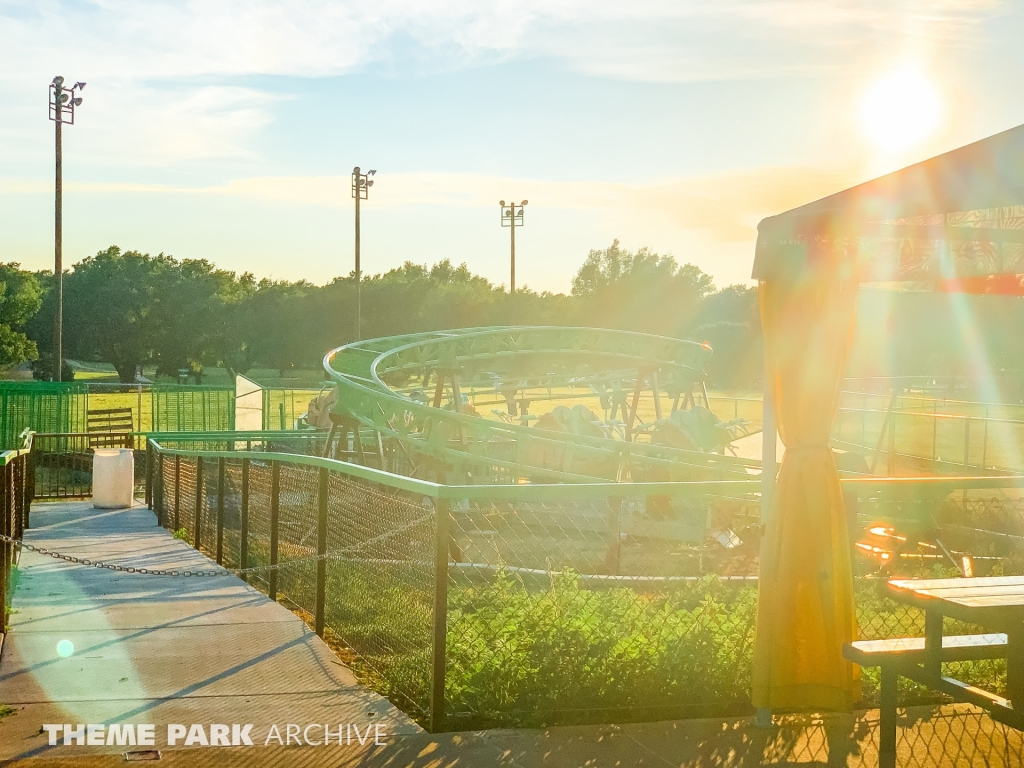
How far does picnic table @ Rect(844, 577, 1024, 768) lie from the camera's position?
4.68 meters

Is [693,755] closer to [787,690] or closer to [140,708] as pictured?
[787,690]

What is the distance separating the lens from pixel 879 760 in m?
5.00

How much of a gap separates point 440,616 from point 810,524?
193 cm

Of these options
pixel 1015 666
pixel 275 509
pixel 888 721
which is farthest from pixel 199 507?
pixel 1015 666

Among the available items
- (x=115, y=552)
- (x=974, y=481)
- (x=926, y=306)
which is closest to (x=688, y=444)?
(x=115, y=552)

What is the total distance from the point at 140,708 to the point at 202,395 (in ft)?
102

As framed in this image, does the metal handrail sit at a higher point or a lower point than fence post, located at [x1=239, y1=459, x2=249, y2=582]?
higher

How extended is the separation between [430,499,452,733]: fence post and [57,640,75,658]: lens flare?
2802 mm

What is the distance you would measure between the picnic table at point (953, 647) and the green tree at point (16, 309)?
70715mm

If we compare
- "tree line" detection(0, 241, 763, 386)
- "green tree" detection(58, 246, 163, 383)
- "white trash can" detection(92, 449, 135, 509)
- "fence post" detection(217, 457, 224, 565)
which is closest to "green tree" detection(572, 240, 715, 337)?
"tree line" detection(0, 241, 763, 386)

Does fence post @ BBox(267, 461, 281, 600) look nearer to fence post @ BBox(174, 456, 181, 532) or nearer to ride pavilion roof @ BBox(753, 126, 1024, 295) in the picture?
ride pavilion roof @ BBox(753, 126, 1024, 295)

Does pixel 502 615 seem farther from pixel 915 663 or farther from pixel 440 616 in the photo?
pixel 915 663

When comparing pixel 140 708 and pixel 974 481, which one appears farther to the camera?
pixel 974 481

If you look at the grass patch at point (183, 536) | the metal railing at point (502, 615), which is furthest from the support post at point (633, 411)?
the metal railing at point (502, 615)
